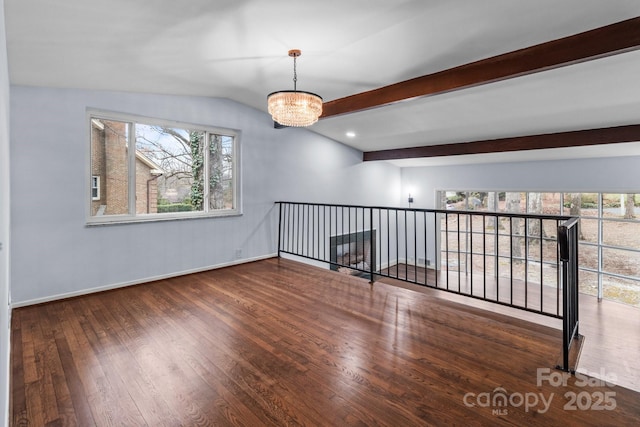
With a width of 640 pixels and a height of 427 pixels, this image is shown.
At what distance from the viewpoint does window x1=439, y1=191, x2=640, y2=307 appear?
19.3 ft

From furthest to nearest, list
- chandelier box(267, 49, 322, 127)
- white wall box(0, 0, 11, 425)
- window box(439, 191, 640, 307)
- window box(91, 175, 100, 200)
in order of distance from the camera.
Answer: window box(439, 191, 640, 307), window box(91, 175, 100, 200), chandelier box(267, 49, 322, 127), white wall box(0, 0, 11, 425)

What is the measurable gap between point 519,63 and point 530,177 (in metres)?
4.62

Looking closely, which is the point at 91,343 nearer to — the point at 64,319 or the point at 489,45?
the point at 64,319

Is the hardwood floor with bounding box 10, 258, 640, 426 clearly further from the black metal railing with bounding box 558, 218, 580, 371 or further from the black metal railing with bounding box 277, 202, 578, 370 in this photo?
the black metal railing with bounding box 277, 202, 578, 370

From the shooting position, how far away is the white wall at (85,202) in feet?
10.3

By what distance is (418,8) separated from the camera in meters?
2.28

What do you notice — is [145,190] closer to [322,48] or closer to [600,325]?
[322,48]

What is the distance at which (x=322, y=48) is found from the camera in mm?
2934

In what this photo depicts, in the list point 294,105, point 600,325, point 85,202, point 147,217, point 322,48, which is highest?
point 322,48

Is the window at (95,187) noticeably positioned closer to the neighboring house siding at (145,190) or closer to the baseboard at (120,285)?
the neighboring house siding at (145,190)

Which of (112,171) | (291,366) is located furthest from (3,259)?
(112,171)

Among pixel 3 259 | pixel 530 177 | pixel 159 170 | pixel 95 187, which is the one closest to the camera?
pixel 3 259

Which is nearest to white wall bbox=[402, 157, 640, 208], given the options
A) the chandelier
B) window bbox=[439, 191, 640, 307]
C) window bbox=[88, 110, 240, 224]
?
window bbox=[439, 191, 640, 307]

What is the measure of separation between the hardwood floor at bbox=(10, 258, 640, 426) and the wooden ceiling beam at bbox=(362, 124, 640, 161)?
12.2 ft
